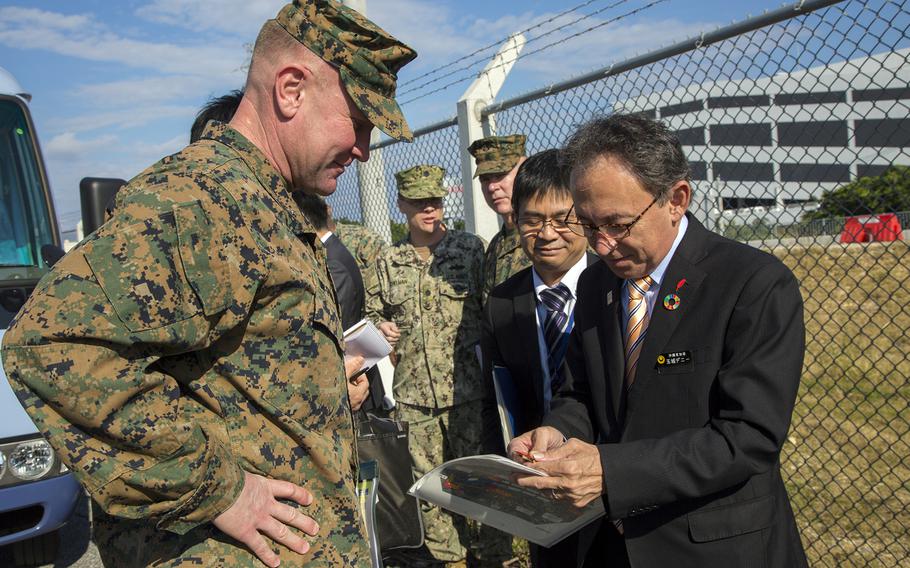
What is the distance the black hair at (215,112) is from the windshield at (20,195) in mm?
2706

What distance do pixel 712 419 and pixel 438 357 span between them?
99.2 inches

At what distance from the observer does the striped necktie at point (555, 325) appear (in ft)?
9.39

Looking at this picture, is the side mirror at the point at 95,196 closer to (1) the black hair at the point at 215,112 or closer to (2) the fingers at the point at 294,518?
(1) the black hair at the point at 215,112

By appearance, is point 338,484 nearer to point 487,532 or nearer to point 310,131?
point 310,131

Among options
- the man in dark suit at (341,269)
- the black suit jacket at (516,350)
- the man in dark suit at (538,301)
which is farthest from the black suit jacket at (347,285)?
the man in dark suit at (538,301)

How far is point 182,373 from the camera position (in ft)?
4.76

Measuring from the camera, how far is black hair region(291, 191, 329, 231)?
12.1 ft

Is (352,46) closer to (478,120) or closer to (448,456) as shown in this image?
(448,456)

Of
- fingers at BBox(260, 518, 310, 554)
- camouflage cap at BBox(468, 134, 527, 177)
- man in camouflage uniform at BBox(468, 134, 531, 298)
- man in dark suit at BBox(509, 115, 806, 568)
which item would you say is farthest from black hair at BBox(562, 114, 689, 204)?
camouflage cap at BBox(468, 134, 527, 177)

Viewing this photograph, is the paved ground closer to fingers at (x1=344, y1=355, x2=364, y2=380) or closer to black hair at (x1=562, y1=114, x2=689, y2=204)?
fingers at (x1=344, y1=355, x2=364, y2=380)

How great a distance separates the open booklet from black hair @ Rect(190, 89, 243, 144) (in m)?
1.66

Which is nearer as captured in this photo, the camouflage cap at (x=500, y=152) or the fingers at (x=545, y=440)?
the fingers at (x=545, y=440)

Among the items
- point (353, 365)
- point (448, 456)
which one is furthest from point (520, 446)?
point (448, 456)

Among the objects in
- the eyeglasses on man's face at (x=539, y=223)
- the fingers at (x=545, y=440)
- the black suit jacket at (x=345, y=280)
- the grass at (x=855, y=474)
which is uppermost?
the eyeglasses on man's face at (x=539, y=223)
